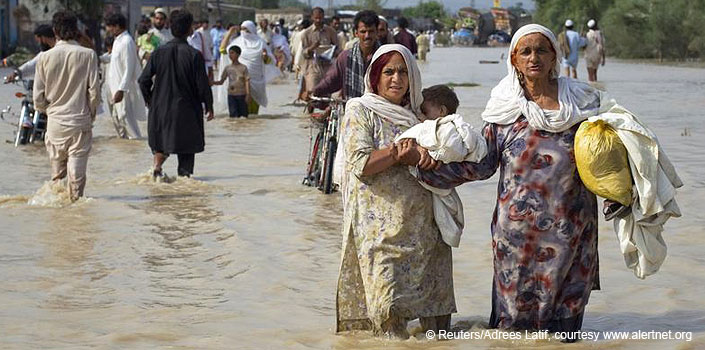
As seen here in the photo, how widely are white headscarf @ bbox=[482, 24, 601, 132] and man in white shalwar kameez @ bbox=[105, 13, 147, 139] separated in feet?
21.0

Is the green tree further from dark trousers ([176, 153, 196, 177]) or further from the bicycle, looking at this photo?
the bicycle

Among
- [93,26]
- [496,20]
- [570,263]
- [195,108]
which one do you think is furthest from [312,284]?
[496,20]

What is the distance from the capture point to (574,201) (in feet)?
16.4

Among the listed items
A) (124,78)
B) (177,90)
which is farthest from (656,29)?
(177,90)

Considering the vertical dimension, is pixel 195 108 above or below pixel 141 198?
above

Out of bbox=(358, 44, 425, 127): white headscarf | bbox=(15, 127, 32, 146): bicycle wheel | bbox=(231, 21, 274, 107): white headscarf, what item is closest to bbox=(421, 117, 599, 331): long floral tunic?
bbox=(358, 44, 425, 127): white headscarf

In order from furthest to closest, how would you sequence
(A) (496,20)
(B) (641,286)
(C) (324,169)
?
(A) (496,20) < (C) (324,169) < (B) (641,286)

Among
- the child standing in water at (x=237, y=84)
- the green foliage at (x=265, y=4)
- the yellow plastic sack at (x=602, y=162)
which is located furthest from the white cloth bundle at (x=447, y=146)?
the green foliage at (x=265, y=4)

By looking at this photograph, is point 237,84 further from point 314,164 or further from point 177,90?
point 314,164

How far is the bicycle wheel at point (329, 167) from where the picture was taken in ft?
32.0

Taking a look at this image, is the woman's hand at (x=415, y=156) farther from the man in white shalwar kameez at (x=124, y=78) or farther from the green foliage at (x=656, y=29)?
the green foliage at (x=656, y=29)

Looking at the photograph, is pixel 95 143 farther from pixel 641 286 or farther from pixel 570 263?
pixel 570 263

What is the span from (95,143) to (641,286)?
9353 mm

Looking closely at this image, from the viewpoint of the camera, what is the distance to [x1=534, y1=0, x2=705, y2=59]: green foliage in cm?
4125
